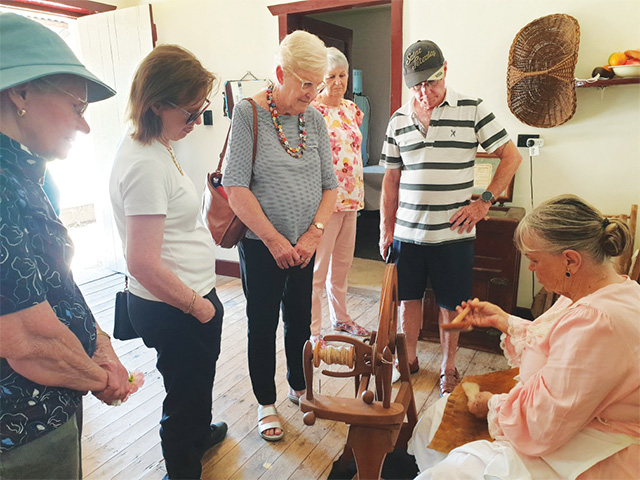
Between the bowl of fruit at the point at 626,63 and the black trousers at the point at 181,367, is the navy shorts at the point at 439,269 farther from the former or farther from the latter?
the bowl of fruit at the point at 626,63

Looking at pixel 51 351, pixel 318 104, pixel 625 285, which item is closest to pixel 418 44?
pixel 318 104

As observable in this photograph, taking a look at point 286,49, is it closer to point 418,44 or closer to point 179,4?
point 418,44

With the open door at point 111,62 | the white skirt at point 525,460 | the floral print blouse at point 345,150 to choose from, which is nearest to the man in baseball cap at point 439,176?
the floral print blouse at point 345,150

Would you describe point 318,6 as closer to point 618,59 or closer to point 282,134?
point 618,59

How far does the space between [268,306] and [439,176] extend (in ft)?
2.98

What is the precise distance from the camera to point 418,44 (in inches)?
76.4

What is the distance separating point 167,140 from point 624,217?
95.0 inches

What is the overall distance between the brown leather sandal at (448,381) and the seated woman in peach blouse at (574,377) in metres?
1.11

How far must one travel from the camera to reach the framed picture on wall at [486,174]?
9.59 ft

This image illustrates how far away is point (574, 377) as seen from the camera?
0.97 metres

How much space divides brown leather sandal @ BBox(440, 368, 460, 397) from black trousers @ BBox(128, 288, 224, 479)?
115 cm

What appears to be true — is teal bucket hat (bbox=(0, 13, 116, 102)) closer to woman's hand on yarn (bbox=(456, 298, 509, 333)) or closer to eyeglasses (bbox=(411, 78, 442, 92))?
woman's hand on yarn (bbox=(456, 298, 509, 333))

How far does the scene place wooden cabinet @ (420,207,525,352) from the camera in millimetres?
2598

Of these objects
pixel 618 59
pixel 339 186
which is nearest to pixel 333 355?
pixel 339 186
